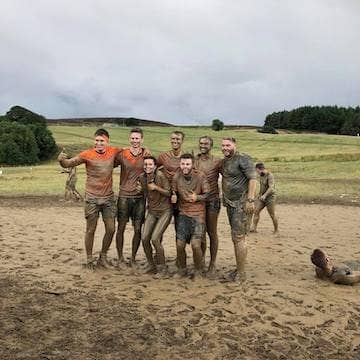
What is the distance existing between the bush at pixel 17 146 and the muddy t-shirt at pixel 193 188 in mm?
53660

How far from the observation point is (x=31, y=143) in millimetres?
61125

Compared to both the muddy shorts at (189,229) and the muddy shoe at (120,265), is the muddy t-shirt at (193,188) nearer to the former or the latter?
the muddy shorts at (189,229)

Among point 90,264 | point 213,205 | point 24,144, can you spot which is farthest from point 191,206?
point 24,144

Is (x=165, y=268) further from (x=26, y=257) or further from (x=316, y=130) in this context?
(x=316, y=130)

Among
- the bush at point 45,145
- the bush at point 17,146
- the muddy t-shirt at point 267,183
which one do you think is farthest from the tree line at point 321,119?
the muddy t-shirt at point 267,183

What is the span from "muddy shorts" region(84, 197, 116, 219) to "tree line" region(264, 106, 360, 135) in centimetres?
8383

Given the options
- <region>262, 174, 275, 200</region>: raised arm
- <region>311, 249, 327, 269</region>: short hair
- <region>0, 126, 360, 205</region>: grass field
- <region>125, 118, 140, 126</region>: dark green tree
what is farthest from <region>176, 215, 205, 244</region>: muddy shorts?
<region>125, 118, 140, 126</region>: dark green tree

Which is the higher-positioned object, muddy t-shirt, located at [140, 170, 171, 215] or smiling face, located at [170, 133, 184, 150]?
smiling face, located at [170, 133, 184, 150]

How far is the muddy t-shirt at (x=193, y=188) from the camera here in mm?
7957

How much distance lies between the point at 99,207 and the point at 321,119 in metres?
99.4

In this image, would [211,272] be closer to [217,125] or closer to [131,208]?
[131,208]

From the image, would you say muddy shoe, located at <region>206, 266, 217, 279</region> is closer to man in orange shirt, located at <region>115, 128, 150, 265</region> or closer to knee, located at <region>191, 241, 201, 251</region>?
knee, located at <region>191, 241, 201, 251</region>

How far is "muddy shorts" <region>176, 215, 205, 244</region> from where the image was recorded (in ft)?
26.0

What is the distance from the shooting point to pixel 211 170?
813cm
